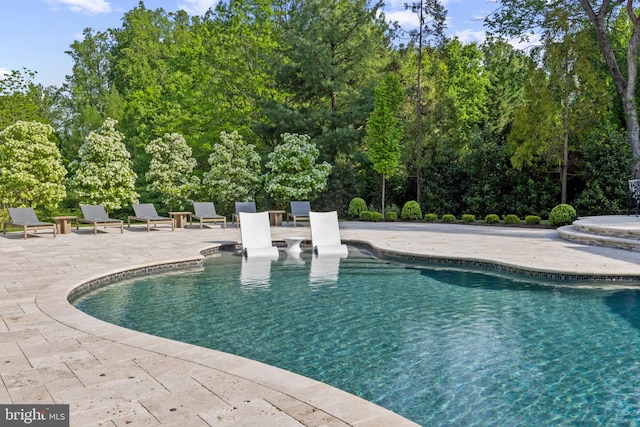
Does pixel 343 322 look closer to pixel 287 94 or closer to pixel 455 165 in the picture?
pixel 455 165

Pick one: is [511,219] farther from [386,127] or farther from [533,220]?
[386,127]

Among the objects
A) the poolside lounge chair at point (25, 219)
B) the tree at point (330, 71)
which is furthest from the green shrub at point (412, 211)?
the poolside lounge chair at point (25, 219)

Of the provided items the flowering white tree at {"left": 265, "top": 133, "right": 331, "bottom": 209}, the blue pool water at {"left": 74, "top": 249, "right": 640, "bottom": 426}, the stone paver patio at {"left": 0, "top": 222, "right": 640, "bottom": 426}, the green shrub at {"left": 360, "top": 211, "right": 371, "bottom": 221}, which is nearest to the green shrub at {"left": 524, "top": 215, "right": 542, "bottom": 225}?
the green shrub at {"left": 360, "top": 211, "right": 371, "bottom": 221}

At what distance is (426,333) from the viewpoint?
6.14 metres

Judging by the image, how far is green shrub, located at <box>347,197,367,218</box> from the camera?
834 inches

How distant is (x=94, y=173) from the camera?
19.1m

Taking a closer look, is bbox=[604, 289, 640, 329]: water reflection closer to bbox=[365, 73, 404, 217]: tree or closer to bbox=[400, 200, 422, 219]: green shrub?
bbox=[400, 200, 422, 219]: green shrub

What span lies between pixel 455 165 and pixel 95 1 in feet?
91.6

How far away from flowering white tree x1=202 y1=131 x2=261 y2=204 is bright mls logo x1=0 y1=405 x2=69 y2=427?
1779cm

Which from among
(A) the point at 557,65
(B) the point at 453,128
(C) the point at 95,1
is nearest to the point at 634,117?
(A) the point at 557,65

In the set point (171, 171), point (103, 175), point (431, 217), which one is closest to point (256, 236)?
point (103, 175)

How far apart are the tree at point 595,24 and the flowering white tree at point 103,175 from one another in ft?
58.7

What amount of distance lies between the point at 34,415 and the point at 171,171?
1958 centimetres

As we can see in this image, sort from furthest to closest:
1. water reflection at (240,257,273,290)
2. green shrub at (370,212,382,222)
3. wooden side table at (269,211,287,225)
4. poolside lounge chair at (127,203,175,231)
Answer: green shrub at (370,212,382,222)
wooden side table at (269,211,287,225)
poolside lounge chair at (127,203,175,231)
water reflection at (240,257,273,290)
